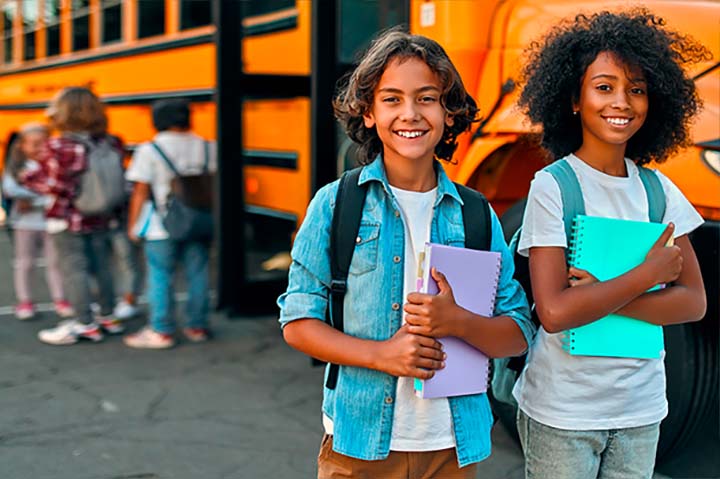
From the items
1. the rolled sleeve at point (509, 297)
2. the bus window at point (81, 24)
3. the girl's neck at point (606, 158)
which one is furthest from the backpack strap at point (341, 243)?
the bus window at point (81, 24)

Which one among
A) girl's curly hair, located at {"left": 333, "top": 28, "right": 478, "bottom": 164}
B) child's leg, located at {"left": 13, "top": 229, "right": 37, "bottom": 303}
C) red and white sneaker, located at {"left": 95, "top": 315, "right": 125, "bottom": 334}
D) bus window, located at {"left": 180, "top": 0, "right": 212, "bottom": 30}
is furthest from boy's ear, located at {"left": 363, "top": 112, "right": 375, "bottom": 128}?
bus window, located at {"left": 180, "top": 0, "right": 212, "bottom": 30}

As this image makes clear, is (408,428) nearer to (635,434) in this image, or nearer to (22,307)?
(635,434)

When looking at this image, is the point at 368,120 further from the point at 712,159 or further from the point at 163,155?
the point at 163,155

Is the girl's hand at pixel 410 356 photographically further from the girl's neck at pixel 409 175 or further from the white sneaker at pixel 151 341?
the white sneaker at pixel 151 341

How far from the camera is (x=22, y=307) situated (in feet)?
16.6

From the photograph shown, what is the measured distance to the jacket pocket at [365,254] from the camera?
1.65m

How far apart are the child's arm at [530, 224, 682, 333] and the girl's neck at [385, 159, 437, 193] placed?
27cm

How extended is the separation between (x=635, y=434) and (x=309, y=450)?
1555mm

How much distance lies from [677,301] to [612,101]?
42 centimetres

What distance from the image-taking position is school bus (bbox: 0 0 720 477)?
263 cm

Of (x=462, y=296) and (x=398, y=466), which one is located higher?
(x=462, y=296)

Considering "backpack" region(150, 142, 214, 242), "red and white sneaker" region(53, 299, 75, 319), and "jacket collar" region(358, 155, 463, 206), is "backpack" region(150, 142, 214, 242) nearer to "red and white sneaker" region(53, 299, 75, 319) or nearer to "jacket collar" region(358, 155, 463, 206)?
"red and white sneaker" region(53, 299, 75, 319)

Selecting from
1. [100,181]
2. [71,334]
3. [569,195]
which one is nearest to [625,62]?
[569,195]

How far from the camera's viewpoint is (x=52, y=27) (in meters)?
7.96
